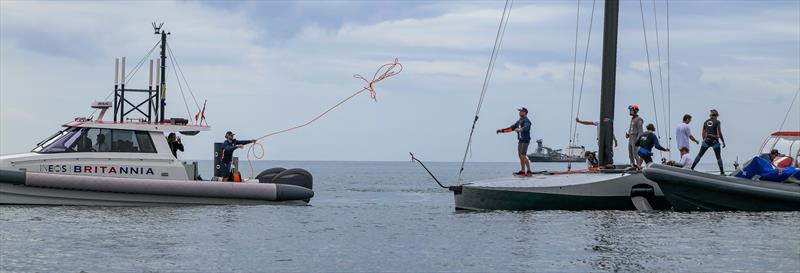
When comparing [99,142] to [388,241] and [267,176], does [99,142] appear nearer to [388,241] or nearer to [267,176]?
[267,176]

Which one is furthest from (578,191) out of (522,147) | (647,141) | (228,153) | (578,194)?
(228,153)

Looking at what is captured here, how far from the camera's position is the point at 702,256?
1997 cm

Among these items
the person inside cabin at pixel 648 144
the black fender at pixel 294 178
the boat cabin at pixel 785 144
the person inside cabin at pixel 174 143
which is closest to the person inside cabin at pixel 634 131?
the person inside cabin at pixel 648 144

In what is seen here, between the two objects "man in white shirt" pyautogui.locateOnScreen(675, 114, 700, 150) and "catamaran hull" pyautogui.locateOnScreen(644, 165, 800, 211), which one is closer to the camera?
"catamaran hull" pyautogui.locateOnScreen(644, 165, 800, 211)

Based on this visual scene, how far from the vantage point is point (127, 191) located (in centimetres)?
2719

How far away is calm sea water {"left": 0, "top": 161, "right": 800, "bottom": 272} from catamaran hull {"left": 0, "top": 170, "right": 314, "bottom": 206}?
0.33 metres

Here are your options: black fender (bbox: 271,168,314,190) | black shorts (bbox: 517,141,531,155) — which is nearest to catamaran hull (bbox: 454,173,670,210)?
black shorts (bbox: 517,141,531,155)

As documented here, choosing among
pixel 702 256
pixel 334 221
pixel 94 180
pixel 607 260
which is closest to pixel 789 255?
pixel 702 256

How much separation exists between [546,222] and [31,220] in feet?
37.7

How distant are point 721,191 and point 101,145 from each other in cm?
1451

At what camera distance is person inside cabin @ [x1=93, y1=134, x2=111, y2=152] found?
1089 inches

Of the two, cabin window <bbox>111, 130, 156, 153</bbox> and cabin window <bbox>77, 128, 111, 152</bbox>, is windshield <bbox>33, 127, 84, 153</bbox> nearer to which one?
cabin window <bbox>77, 128, 111, 152</bbox>

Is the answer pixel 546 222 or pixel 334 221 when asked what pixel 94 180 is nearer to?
pixel 334 221

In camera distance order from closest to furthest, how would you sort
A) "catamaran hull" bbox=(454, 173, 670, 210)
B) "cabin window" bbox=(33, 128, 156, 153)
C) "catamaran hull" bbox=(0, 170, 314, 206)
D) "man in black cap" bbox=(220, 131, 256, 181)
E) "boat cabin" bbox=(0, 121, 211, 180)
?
1. "catamaran hull" bbox=(454, 173, 670, 210)
2. "catamaran hull" bbox=(0, 170, 314, 206)
3. "boat cabin" bbox=(0, 121, 211, 180)
4. "cabin window" bbox=(33, 128, 156, 153)
5. "man in black cap" bbox=(220, 131, 256, 181)
